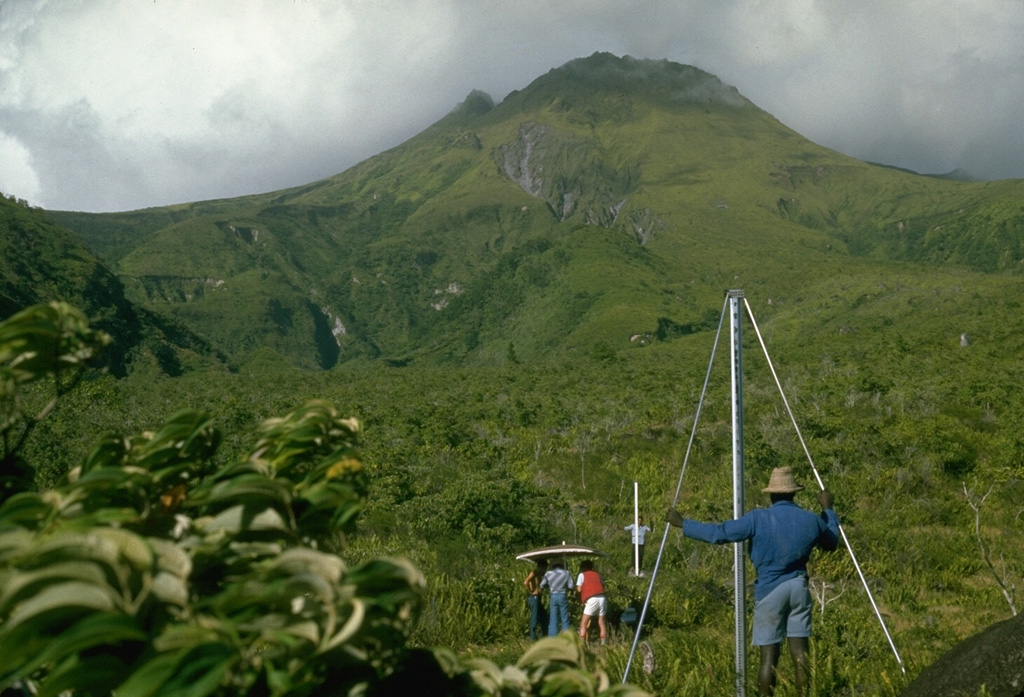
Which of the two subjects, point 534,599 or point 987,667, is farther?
point 534,599

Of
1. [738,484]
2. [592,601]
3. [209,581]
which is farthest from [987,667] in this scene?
[592,601]

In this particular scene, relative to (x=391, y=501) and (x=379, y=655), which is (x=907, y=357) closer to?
(x=391, y=501)

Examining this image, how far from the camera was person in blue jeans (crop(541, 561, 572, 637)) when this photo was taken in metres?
8.07

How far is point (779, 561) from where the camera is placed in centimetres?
526

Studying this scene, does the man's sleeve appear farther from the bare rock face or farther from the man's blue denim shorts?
the bare rock face

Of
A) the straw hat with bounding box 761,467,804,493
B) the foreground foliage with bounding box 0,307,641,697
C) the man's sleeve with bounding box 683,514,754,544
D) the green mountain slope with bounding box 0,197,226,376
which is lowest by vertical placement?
the man's sleeve with bounding box 683,514,754,544

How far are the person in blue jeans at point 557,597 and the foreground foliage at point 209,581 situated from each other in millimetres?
6490

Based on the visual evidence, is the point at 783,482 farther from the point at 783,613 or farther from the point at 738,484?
the point at 783,613

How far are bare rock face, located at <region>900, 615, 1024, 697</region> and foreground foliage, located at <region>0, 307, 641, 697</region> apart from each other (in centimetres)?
334

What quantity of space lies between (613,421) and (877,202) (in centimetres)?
16577

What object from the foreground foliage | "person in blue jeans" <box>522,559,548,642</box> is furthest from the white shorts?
the foreground foliage

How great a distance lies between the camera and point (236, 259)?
17338cm

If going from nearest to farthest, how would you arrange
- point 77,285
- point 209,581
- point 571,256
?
point 209,581, point 77,285, point 571,256

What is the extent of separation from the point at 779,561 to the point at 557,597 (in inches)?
129
